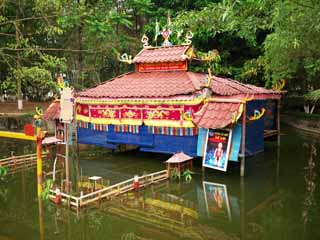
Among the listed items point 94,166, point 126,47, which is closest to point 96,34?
point 126,47

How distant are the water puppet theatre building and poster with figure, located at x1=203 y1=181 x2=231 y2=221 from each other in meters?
1.26

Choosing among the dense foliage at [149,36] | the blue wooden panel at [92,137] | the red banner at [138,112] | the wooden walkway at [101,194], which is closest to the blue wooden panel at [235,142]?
the red banner at [138,112]

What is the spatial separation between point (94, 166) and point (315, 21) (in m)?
9.96

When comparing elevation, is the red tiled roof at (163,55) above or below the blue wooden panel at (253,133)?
above

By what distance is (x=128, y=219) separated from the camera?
789cm

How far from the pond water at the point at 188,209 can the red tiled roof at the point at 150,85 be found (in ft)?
8.99

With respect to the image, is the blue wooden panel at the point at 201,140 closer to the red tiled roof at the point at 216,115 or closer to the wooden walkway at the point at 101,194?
the red tiled roof at the point at 216,115

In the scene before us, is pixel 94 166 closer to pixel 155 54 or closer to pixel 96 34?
pixel 155 54

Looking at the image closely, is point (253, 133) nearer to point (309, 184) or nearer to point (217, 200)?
point (309, 184)

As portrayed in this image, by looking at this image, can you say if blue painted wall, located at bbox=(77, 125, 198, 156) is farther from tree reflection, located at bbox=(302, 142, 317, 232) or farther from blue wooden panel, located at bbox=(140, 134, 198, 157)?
tree reflection, located at bbox=(302, 142, 317, 232)

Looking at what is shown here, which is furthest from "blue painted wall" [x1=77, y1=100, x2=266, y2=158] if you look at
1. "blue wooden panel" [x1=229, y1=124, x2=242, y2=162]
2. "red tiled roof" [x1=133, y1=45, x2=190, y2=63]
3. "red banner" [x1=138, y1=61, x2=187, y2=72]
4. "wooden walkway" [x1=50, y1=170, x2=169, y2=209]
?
"red tiled roof" [x1=133, y1=45, x2=190, y2=63]

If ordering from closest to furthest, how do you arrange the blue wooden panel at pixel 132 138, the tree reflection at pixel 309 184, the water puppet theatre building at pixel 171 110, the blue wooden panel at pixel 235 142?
the tree reflection at pixel 309 184 < the blue wooden panel at pixel 235 142 < the water puppet theatre building at pixel 171 110 < the blue wooden panel at pixel 132 138

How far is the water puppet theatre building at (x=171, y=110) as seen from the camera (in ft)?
37.0

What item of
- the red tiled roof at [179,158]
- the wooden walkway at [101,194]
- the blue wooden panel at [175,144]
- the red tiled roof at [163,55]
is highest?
the red tiled roof at [163,55]
